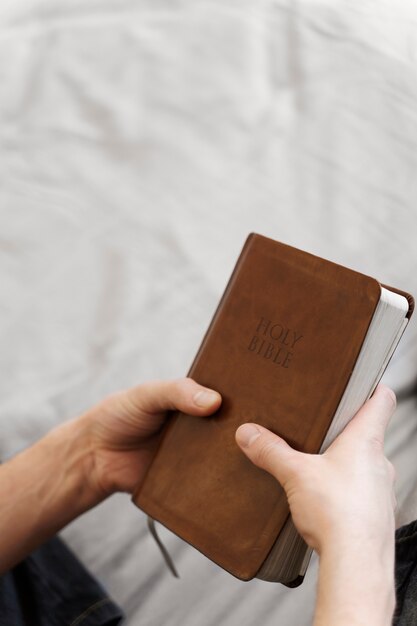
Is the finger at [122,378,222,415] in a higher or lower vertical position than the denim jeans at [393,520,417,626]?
higher

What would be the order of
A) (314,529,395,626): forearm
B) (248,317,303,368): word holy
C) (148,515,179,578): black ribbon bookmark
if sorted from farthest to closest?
(148,515,179,578): black ribbon bookmark < (248,317,303,368): word holy < (314,529,395,626): forearm

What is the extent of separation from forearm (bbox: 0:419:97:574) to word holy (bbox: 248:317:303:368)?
0.85 feet

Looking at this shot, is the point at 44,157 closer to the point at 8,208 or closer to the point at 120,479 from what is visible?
the point at 8,208

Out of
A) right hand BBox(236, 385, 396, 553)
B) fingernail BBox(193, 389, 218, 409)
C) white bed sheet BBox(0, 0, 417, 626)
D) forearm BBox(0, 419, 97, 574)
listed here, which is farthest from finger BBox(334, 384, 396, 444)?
forearm BBox(0, 419, 97, 574)

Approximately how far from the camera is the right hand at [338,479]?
52cm

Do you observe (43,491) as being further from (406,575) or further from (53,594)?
(406,575)

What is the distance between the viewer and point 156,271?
0.97m

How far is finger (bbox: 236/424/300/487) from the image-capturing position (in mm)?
556

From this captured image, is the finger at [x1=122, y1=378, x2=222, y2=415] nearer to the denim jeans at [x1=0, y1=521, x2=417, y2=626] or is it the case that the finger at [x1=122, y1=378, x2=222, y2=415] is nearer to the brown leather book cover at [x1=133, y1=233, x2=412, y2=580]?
the brown leather book cover at [x1=133, y1=233, x2=412, y2=580]

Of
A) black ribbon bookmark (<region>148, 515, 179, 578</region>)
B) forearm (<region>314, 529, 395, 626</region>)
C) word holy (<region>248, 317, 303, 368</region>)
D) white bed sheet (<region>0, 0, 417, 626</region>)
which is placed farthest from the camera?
white bed sheet (<region>0, 0, 417, 626</region>)

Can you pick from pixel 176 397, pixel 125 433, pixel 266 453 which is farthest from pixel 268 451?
pixel 125 433

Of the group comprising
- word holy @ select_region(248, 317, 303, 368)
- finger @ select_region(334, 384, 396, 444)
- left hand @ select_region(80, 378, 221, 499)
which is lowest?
left hand @ select_region(80, 378, 221, 499)

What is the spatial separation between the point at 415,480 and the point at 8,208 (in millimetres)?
610

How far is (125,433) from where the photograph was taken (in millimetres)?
748
